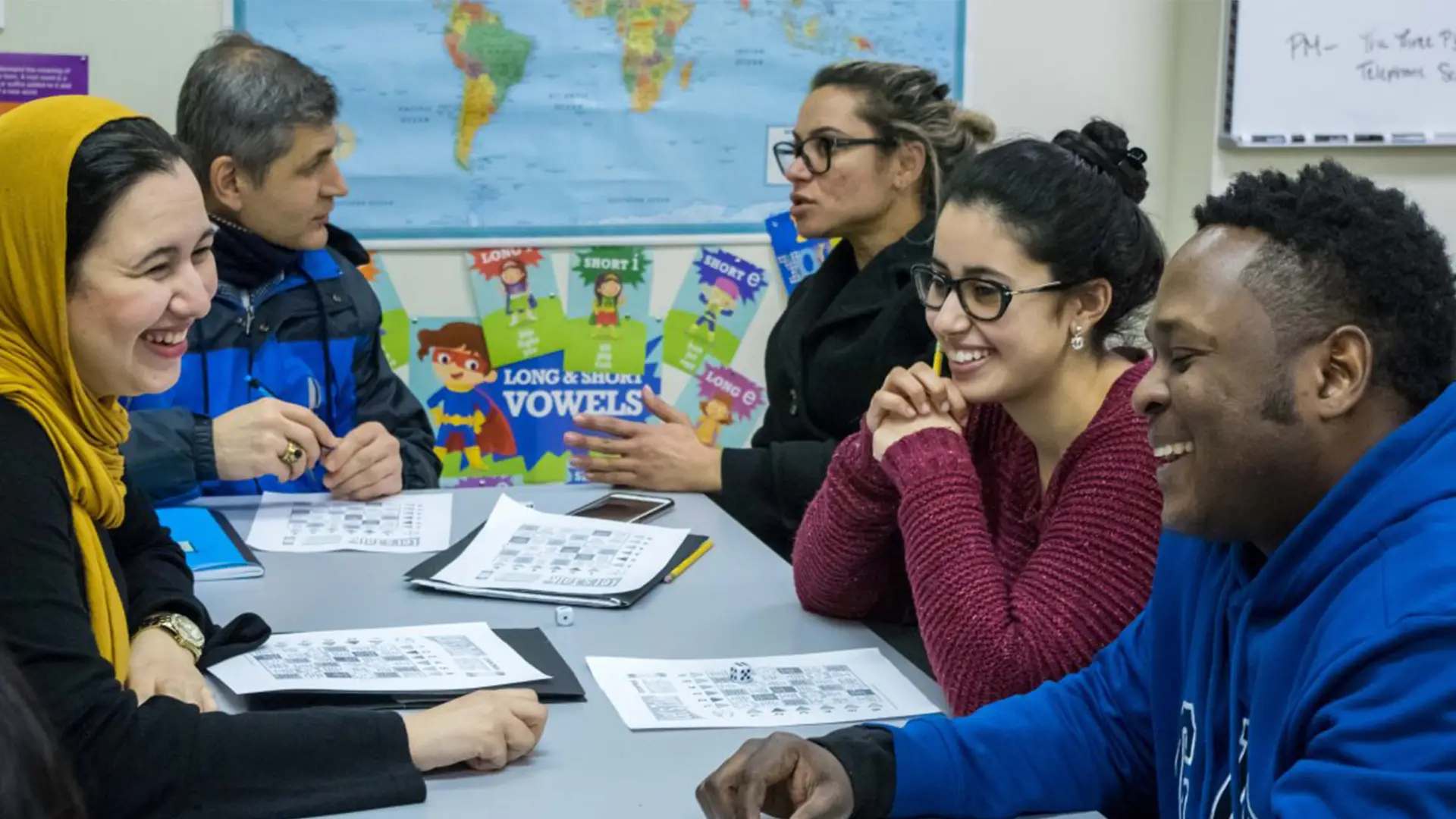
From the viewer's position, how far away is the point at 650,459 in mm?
2504

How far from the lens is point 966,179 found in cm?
179

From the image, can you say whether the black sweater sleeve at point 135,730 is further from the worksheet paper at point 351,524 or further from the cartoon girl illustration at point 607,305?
the cartoon girl illustration at point 607,305

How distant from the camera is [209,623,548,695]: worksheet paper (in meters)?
1.49

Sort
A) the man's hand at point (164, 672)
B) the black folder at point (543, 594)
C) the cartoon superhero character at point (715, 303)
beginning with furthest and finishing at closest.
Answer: the cartoon superhero character at point (715, 303), the black folder at point (543, 594), the man's hand at point (164, 672)

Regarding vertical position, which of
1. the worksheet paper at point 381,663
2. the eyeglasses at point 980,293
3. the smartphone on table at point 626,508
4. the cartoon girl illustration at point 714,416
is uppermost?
the eyeglasses at point 980,293

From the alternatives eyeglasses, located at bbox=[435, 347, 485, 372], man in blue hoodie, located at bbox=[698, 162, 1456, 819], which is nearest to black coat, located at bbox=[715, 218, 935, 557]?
eyeglasses, located at bbox=[435, 347, 485, 372]

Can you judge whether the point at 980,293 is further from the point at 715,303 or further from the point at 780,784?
the point at 715,303

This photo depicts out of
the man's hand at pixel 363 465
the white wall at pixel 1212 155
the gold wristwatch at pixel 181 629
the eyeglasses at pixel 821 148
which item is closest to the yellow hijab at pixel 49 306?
the gold wristwatch at pixel 181 629

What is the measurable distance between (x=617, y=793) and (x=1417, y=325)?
0.74m

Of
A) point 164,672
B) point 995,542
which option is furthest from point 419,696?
point 995,542

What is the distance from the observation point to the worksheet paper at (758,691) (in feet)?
4.86

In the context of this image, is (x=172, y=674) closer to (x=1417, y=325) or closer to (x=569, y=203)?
(x=1417, y=325)

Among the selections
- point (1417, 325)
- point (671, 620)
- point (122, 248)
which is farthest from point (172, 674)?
point (1417, 325)

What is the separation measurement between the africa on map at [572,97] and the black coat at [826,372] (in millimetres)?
727
